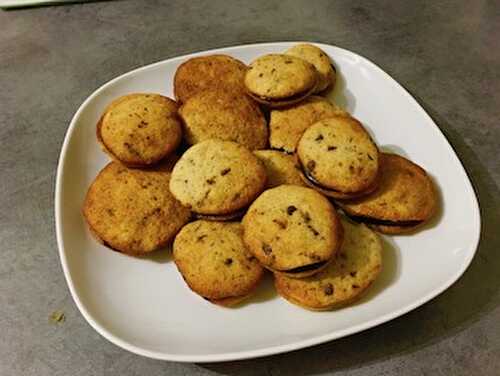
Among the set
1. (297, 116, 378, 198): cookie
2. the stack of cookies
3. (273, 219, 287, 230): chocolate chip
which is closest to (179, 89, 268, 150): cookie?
the stack of cookies

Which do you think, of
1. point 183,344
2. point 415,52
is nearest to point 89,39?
point 415,52

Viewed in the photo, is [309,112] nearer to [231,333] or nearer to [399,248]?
[399,248]

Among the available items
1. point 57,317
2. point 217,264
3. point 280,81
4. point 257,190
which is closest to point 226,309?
point 217,264

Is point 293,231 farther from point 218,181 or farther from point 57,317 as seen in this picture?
point 57,317

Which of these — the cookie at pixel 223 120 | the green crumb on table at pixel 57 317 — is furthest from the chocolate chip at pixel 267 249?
the green crumb on table at pixel 57 317

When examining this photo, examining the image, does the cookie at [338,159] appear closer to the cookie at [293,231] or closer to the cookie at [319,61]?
the cookie at [293,231]
